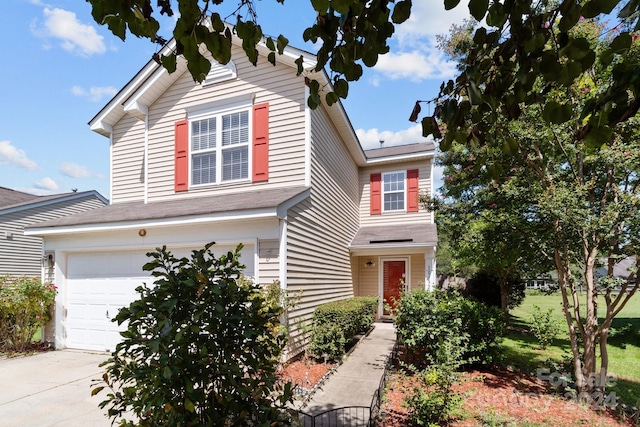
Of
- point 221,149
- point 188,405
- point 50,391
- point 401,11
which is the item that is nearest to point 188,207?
point 221,149

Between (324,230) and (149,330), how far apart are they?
24.7ft

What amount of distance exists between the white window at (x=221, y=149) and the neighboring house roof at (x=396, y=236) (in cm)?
530

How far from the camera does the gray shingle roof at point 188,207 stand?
7.07 meters

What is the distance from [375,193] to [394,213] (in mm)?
1123

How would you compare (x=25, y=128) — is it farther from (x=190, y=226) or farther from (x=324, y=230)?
(x=324, y=230)

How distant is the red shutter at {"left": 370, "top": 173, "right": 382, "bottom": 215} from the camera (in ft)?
45.8

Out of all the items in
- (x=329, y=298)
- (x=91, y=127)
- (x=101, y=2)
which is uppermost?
(x=91, y=127)

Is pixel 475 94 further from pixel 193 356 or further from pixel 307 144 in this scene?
pixel 307 144

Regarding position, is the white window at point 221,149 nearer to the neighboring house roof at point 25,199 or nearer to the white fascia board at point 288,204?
the white fascia board at point 288,204

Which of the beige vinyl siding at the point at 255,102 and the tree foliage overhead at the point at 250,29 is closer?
the tree foliage overhead at the point at 250,29

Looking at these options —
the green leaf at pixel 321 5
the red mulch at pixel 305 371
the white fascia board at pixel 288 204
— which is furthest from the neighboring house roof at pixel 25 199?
the green leaf at pixel 321 5

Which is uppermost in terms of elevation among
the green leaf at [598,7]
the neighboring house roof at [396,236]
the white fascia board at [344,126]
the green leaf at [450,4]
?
the white fascia board at [344,126]

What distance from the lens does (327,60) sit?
2.14m

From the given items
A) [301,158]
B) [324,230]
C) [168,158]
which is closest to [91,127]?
[168,158]
